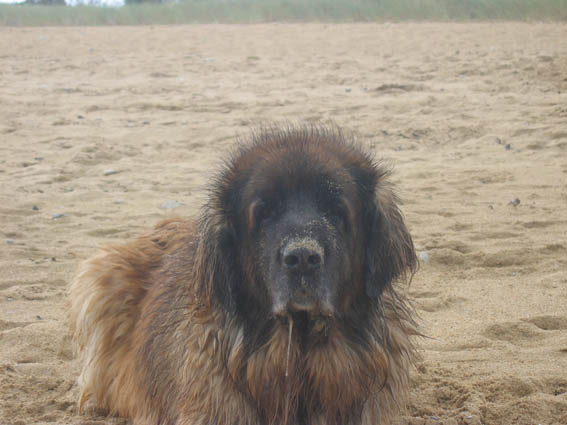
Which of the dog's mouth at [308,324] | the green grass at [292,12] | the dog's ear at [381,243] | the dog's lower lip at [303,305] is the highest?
the green grass at [292,12]

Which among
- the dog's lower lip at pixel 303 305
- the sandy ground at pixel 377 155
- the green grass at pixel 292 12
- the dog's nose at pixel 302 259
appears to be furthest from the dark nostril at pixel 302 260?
the green grass at pixel 292 12

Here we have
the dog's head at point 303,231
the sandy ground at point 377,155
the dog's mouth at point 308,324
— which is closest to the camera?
the dog's head at point 303,231

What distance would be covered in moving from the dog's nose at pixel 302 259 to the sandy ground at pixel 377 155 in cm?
143

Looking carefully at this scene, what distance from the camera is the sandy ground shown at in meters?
4.69

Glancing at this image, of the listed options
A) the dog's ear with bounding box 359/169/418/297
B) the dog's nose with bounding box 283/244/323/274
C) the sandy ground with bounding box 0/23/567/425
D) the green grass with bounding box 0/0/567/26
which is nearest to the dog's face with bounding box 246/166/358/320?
the dog's nose with bounding box 283/244/323/274

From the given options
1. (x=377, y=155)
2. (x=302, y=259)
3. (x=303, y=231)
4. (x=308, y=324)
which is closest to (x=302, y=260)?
(x=302, y=259)

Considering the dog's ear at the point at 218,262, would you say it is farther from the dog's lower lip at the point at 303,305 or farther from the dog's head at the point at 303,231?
the dog's lower lip at the point at 303,305

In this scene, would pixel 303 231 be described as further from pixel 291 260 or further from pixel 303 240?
pixel 291 260

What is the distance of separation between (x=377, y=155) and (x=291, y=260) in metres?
6.35

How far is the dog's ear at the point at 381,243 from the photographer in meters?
3.60

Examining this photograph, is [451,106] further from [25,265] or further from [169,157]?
[25,265]

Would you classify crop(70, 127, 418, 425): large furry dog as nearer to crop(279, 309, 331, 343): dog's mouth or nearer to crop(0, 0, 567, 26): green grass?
crop(279, 309, 331, 343): dog's mouth

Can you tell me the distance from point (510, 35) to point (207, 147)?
936 centimetres

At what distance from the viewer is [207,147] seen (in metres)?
10.4
